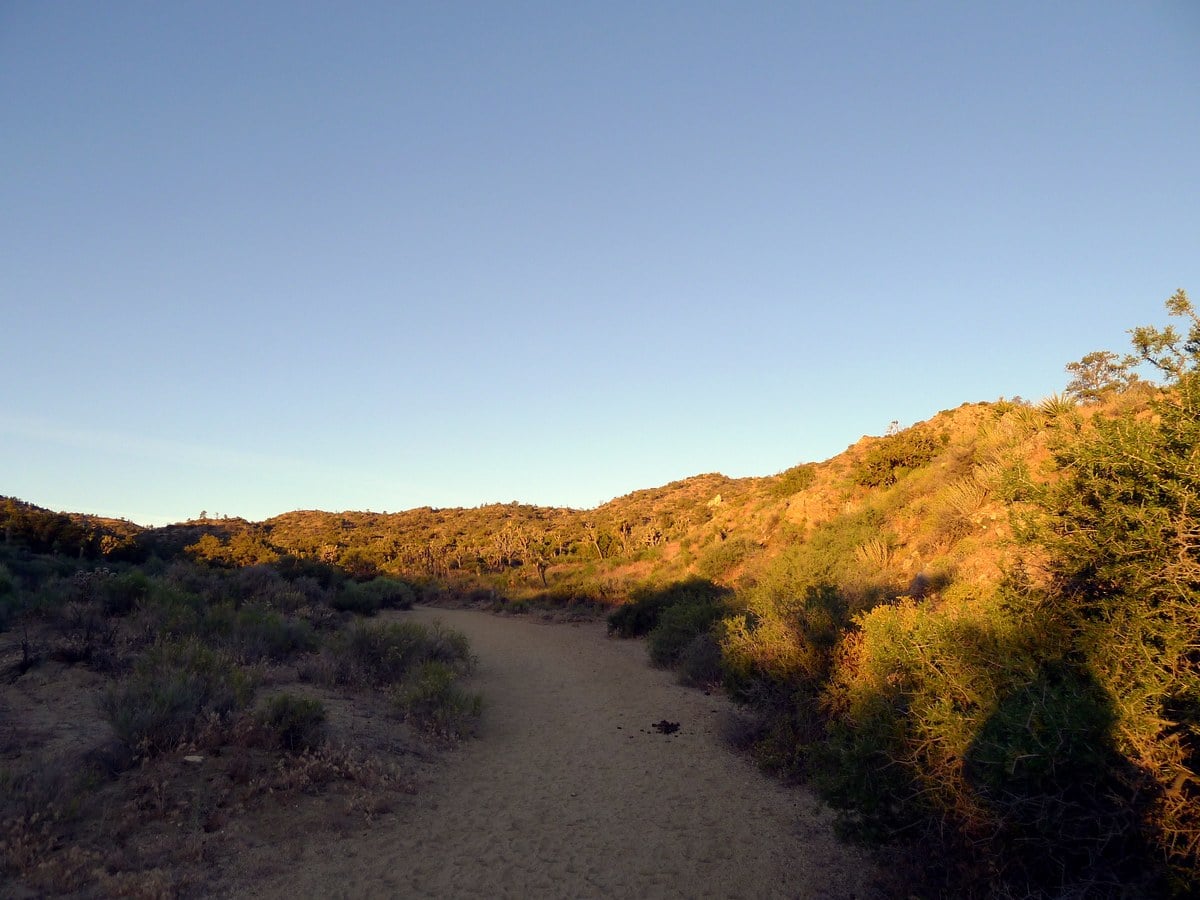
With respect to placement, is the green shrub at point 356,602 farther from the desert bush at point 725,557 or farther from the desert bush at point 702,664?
the desert bush at point 702,664

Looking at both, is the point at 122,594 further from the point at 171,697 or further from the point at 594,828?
the point at 594,828

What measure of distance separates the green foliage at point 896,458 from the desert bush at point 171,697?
18.3 m

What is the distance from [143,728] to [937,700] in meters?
8.13

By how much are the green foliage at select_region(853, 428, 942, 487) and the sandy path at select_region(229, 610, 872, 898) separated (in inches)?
458

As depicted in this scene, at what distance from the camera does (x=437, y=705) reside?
1059cm

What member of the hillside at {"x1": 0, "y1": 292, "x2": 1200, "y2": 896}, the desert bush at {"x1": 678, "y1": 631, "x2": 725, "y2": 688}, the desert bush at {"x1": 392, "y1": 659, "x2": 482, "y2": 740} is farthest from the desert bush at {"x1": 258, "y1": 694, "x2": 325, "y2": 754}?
the desert bush at {"x1": 678, "y1": 631, "x2": 725, "y2": 688}

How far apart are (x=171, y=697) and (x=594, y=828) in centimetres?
510

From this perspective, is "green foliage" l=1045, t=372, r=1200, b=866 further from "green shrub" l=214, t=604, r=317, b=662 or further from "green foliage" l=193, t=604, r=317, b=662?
"green shrub" l=214, t=604, r=317, b=662

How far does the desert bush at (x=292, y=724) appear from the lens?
782 centimetres

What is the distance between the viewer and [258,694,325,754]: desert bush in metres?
7.82

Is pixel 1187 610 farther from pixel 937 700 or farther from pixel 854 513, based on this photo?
pixel 854 513

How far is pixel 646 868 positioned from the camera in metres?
6.21

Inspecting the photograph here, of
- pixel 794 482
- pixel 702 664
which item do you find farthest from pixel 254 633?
pixel 794 482

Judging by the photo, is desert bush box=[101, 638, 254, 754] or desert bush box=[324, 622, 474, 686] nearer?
desert bush box=[101, 638, 254, 754]
